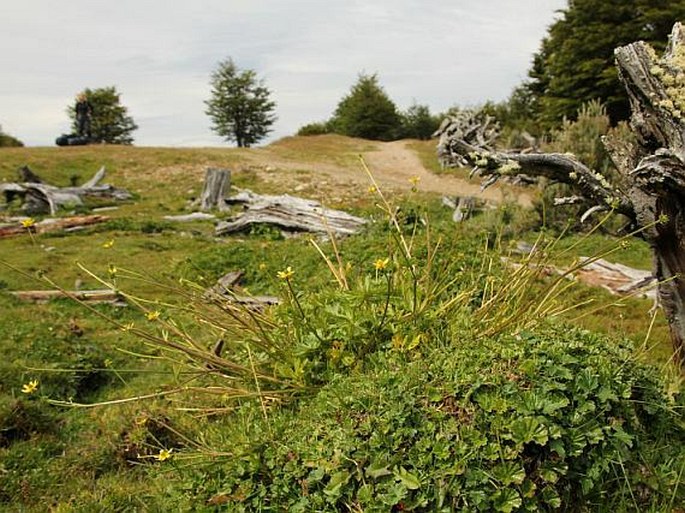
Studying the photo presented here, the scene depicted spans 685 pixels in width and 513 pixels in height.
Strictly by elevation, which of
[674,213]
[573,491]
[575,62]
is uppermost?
[575,62]

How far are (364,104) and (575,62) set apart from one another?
2125 centimetres

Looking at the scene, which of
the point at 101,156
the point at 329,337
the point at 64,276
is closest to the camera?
the point at 329,337

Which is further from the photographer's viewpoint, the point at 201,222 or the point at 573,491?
the point at 201,222

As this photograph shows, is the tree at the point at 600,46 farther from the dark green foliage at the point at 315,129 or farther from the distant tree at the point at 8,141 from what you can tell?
the distant tree at the point at 8,141

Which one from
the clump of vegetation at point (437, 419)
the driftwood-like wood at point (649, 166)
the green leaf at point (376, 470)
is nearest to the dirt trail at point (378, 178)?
the driftwood-like wood at point (649, 166)

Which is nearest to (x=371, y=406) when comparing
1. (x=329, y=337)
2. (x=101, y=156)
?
(x=329, y=337)

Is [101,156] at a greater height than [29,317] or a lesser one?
greater

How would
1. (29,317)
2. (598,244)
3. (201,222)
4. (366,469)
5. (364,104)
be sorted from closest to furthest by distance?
(366,469)
(29,317)
(598,244)
(201,222)
(364,104)

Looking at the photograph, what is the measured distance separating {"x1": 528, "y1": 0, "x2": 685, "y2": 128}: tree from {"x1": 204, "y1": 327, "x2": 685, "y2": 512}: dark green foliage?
2296 centimetres

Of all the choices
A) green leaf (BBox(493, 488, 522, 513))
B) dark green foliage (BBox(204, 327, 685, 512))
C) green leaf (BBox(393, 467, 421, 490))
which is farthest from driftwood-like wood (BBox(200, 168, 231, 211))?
green leaf (BBox(493, 488, 522, 513))

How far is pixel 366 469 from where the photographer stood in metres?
2.72

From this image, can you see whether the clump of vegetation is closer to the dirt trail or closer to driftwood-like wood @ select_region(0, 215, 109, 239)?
driftwood-like wood @ select_region(0, 215, 109, 239)

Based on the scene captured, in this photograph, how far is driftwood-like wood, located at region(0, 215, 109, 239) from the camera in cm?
1301

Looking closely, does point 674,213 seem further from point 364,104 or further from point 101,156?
point 364,104
